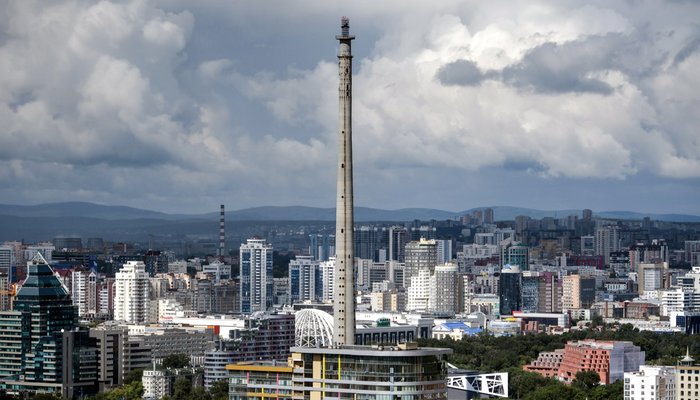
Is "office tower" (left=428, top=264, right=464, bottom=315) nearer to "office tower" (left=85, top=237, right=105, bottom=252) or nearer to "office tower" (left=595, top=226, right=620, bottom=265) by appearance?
"office tower" (left=85, top=237, right=105, bottom=252)

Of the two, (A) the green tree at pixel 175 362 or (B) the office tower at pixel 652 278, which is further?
(B) the office tower at pixel 652 278

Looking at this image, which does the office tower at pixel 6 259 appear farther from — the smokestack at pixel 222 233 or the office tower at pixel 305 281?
the smokestack at pixel 222 233

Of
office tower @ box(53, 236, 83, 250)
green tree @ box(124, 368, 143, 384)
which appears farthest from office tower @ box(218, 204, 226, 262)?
green tree @ box(124, 368, 143, 384)

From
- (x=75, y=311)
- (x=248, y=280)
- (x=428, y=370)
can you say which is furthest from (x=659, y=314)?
(x=428, y=370)

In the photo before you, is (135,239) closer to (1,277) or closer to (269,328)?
(1,277)

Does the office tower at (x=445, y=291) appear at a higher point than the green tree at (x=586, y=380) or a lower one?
higher

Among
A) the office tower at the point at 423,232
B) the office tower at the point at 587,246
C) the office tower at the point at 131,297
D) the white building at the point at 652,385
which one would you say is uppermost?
the office tower at the point at 423,232

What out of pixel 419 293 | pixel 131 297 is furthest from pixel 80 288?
pixel 419 293

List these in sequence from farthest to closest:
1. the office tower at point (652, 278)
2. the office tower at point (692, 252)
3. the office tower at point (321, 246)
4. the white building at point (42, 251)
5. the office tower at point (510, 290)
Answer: the office tower at point (692, 252) → the office tower at point (321, 246) → the office tower at point (652, 278) → the office tower at point (510, 290) → the white building at point (42, 251)

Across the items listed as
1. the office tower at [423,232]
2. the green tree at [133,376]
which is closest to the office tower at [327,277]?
the office tower at [423,232]

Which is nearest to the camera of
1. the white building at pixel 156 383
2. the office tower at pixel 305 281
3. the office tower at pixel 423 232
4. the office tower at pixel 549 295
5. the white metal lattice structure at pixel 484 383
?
the white metal lattice structure at pixel 484 383
